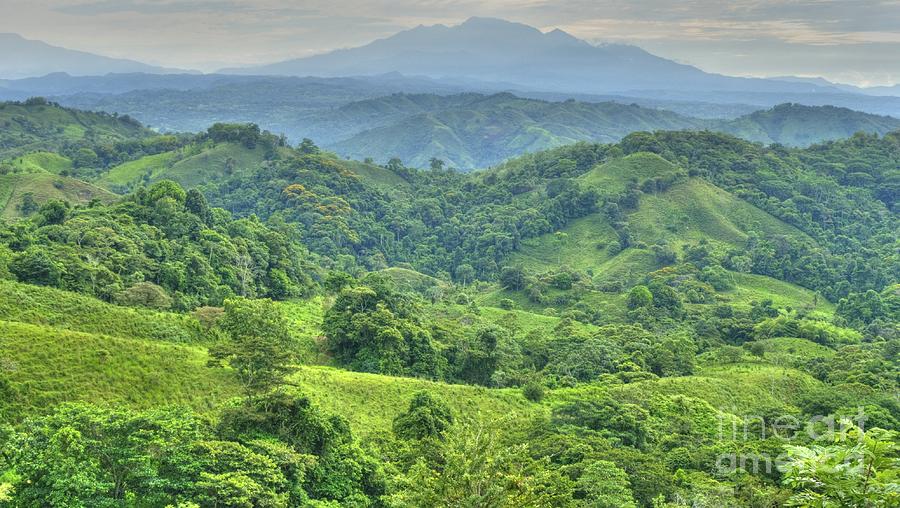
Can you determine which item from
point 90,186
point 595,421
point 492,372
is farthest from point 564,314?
point 90,186

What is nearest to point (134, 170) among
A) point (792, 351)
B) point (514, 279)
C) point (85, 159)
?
point (85, 159)

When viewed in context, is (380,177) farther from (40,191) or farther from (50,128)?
(50,128)

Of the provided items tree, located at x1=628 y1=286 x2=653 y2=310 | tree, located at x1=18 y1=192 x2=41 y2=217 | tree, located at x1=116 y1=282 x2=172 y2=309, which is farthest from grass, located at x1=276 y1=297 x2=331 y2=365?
tree, located at x1=18 y1=192 x2=41 y2=217

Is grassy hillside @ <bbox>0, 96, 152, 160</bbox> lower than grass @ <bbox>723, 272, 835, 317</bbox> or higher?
higher

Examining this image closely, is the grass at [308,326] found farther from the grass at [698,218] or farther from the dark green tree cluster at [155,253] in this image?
the grass at [698,218]

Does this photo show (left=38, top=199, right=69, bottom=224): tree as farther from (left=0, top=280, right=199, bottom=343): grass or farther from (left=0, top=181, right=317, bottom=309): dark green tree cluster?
(left=0, top=280, right=199, bottom=343): grass
